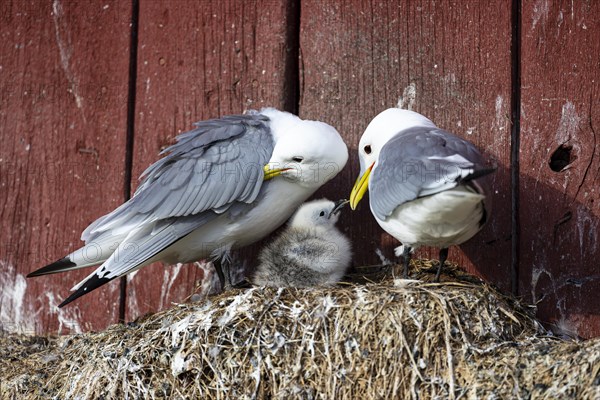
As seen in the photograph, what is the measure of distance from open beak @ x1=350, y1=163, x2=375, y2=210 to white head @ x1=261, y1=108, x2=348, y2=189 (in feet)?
0.29

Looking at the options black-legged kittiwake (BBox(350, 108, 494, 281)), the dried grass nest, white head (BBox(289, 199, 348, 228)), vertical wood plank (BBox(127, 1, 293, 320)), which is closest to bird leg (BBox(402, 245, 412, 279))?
black-legged kittiwake (BBox(350, 108, 494, 281))

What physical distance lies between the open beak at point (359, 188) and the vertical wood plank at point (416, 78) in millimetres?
202

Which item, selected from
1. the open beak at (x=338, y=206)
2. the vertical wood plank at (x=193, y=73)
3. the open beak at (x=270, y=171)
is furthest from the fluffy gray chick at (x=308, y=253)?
the vertical wood plank at (x=193, y=73)

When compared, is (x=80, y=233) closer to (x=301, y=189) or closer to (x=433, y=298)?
(x=301, y=189)

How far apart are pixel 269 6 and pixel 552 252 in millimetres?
1472

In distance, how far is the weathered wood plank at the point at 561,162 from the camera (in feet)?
11.3

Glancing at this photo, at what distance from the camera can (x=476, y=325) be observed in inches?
119

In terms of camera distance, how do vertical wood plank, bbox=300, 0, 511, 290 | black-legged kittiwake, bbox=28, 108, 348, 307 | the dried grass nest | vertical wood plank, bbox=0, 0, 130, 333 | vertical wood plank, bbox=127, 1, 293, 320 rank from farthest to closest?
1. vertical wood plank, bbox=0, 0, 130, 333
2. vertical wood plank, bbox=127, 1, 293, 320
3. vertical wood plank, bbox=300, 0, 511, 290
4. black-legged kittiwake, bbox=28, 108, 348, 307
5. the dried grass nest

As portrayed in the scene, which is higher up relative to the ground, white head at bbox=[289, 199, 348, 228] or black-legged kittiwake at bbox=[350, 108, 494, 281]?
black-legged kittiwake at bbox=[350, 108, 494, 281]

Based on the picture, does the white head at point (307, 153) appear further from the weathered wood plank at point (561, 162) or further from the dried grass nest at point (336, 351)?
the weathered wood plank at point (561, 162)

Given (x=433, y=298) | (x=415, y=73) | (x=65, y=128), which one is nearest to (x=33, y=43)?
(x=65, y=128)

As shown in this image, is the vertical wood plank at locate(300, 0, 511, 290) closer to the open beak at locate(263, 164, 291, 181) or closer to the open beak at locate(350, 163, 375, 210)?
the open beak at locate(350, 163, 375, 210)

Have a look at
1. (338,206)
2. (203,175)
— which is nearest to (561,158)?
(338,206)

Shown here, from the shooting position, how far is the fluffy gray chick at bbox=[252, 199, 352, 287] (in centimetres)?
352
